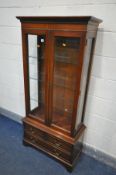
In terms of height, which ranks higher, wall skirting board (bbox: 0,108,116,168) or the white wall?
the white wall

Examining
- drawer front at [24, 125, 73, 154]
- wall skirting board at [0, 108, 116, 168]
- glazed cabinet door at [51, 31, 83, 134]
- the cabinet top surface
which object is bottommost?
wall skirting board at [0, 108, 116, 168]

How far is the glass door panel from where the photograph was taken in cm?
162

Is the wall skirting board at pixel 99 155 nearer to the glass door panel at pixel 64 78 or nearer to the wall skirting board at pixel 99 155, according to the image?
the wall skirting board at pixel 99 155

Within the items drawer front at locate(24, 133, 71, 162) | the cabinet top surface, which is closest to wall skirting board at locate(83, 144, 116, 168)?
drawer front at locate(24, 133, 71, 162)

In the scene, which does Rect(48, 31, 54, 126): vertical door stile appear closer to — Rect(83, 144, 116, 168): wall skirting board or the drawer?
the drawer

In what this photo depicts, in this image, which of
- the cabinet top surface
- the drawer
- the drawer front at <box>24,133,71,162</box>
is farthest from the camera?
the drawer front at <box>24,133,71,162</box>

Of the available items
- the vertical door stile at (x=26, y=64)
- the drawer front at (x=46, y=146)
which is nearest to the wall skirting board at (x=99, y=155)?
the drawer front at (x=46, y=146)

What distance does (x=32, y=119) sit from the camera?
2.02 meters

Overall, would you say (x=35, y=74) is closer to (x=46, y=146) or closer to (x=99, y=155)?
(x=46, y=146)

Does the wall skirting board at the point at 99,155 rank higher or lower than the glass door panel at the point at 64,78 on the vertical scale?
lower

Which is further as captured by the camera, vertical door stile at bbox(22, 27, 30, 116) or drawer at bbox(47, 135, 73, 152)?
drawer at bbox(47, 135, 73, 152)

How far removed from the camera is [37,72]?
206 centimetres

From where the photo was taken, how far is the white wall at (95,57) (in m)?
1.56

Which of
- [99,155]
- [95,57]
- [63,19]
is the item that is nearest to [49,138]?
[99,155]
